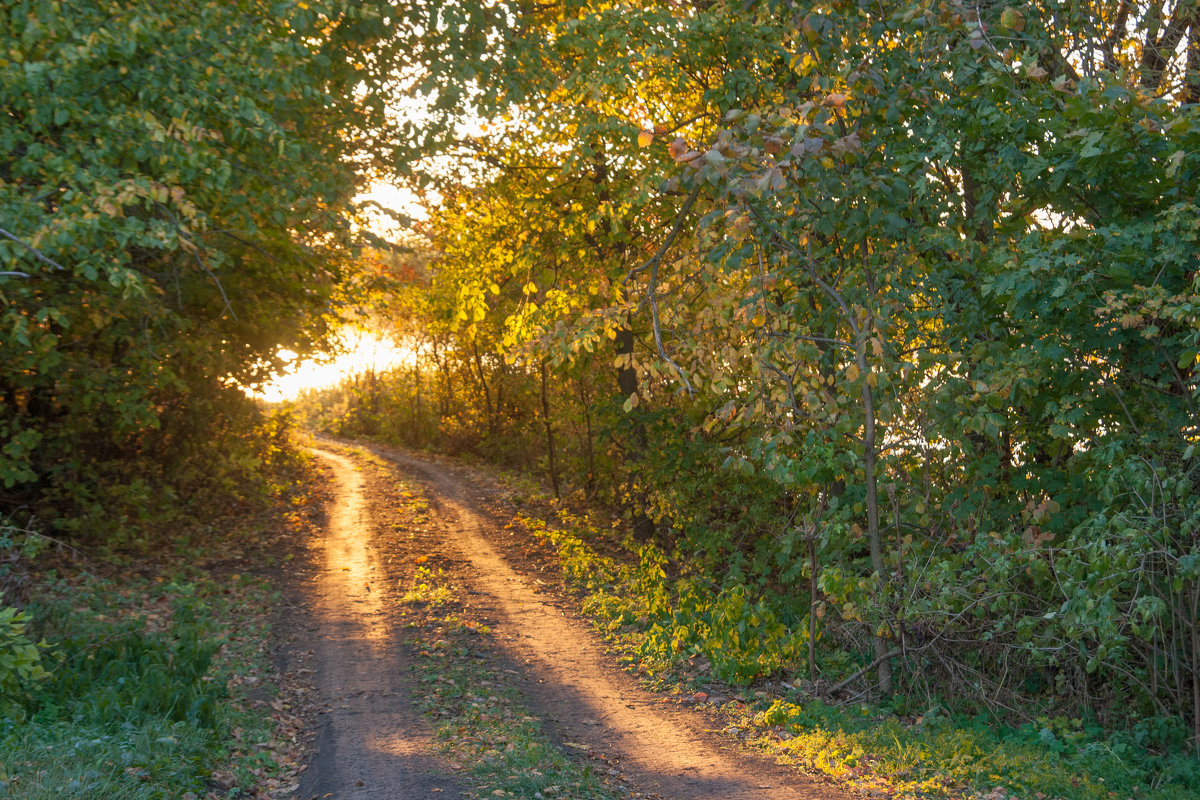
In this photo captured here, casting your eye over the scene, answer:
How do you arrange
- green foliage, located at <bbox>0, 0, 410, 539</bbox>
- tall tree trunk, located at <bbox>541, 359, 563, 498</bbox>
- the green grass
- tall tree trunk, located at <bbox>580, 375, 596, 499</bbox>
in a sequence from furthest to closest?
tall tree trunk, located at <bbox>541, 359, 563, 498</bbox>
tall tree trunk, located at <bbox>580, 375, 596, 499</bbox>
green foliage, located at <bbox>0, 0, 410, 539</bbox>
the green grass

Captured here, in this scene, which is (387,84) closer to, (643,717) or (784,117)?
(784,117)

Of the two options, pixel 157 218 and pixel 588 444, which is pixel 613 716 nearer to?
pixel 157 218

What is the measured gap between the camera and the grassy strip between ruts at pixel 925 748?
18.7ft

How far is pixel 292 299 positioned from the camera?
39.9ft

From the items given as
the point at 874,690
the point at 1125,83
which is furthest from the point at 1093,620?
the point at 1125,83

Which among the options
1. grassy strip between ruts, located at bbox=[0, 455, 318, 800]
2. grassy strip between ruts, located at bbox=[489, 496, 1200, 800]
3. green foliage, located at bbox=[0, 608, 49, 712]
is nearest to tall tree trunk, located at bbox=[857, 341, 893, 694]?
grassy strip between ruts, located at bbox=[489, 496, 1200, 800]

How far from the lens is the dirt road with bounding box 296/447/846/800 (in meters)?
5.81

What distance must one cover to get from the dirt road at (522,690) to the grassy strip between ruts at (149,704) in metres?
0.47

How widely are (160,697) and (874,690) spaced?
564cm

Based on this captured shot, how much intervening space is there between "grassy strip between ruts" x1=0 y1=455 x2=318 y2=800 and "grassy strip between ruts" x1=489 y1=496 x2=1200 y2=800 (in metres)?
3.50

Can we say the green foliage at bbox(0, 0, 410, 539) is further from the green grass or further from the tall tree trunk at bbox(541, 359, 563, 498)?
the tall tree trunk at bbox(541, 359, 563, 498)

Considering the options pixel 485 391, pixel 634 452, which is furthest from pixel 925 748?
pixel 485 391

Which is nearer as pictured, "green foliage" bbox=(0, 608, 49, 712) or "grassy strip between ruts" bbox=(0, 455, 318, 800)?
"grassy strip between ruts" bbox=(0, 455, 318, 800)

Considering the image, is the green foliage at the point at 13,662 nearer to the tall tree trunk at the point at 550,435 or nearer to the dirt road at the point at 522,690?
the dirt road at the point at 522,690
